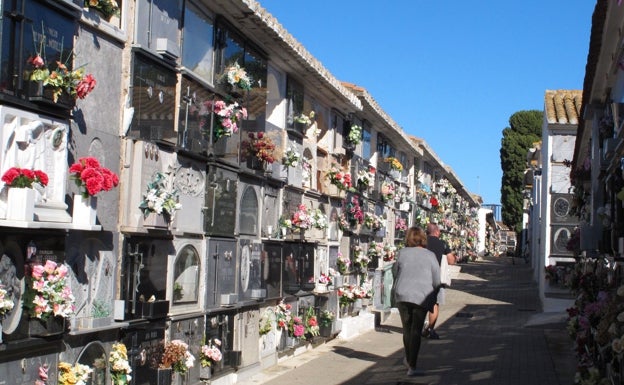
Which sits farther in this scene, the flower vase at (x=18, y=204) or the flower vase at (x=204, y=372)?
the flower vase at (x=204, y=372)

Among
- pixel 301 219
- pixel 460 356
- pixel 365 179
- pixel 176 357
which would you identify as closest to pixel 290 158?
pixel 301 219

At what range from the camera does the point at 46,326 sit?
5.68 meters

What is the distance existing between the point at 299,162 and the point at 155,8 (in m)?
5.04

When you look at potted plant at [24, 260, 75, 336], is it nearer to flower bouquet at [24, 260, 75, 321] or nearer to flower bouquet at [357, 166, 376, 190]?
flower bouquet at [24, 260, 75, 321]

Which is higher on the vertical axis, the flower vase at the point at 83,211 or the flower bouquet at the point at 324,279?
the flower vase at the point at 83,211

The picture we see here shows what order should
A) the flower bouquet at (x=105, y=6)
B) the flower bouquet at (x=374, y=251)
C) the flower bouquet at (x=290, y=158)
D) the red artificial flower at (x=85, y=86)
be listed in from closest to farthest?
the red artificial flower at (x=85, y=86) → the flower bouquet at (x=105, y=6) → the flower bouquet at (x=290, y=158) → the flower bouquet at (x=374, y=251)

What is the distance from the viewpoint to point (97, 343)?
6.56 metres

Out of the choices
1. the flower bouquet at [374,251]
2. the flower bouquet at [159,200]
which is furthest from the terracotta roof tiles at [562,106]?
the flower bouquet at [159,200]

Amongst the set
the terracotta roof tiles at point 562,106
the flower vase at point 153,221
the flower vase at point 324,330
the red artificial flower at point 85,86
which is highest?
the terracotta roof tiles at point 562,106

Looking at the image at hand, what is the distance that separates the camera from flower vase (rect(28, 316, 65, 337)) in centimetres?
556

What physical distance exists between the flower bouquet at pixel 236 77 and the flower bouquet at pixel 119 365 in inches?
139

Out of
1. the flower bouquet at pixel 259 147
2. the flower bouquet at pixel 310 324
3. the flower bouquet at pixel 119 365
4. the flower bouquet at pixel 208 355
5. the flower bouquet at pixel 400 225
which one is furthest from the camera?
the flower bouquet at pixel 400 225

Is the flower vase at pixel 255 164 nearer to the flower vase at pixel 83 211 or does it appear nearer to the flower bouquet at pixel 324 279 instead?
the flower bouquet at pixel 324 279

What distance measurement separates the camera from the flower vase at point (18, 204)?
5156 millimetres
